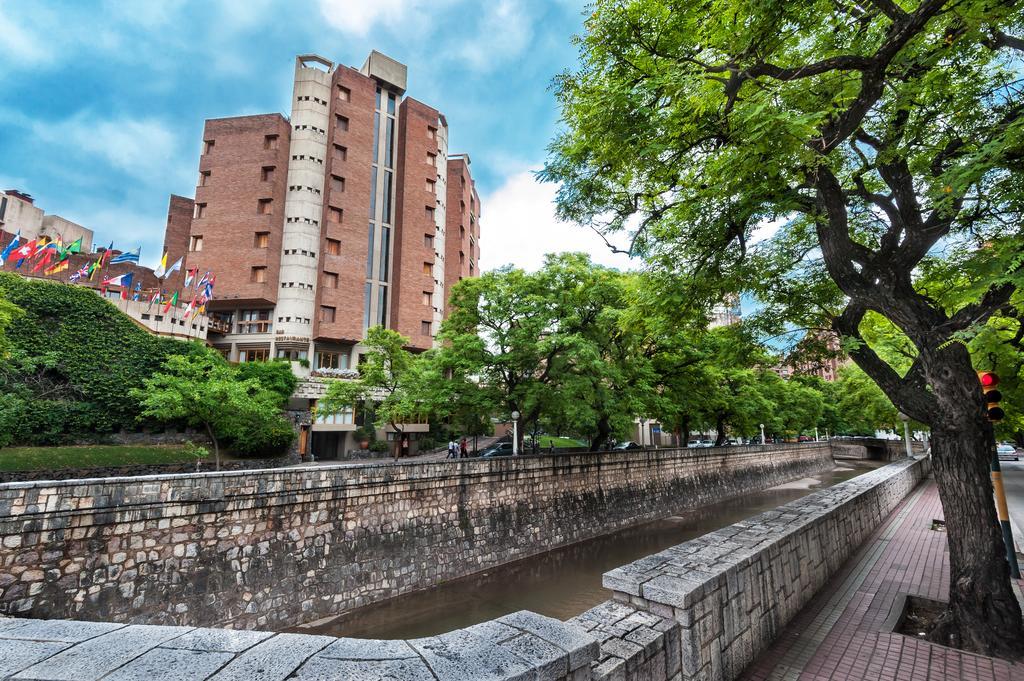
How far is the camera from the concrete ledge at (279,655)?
1920 mm

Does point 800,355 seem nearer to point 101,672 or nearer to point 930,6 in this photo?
point 930,6

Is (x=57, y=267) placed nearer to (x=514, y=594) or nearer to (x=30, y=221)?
(x=30, y=221)

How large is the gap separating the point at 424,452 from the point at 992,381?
31766 mm

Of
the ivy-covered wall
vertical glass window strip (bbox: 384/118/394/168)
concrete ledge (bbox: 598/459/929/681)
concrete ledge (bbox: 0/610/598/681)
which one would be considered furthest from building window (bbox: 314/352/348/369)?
concrete ledge (bbox: 0/610/598/681)

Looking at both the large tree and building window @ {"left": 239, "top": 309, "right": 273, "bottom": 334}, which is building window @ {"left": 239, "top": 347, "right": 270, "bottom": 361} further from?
the large tree

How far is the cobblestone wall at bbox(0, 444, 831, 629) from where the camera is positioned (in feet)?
24.8

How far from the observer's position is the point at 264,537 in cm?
983

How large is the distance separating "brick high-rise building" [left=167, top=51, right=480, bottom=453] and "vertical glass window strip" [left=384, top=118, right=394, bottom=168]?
108mm

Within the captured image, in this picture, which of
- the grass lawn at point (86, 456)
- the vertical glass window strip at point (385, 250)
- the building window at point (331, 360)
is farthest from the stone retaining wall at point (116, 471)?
the vertical glass window strip at point (385, 250)

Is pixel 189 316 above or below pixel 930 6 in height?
above

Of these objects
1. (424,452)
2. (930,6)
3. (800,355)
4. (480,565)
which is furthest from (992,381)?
(424,452)

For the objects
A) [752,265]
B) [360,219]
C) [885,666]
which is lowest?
[885,666]

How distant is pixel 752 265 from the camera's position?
749cm

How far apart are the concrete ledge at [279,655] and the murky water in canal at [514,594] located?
9026 mm
